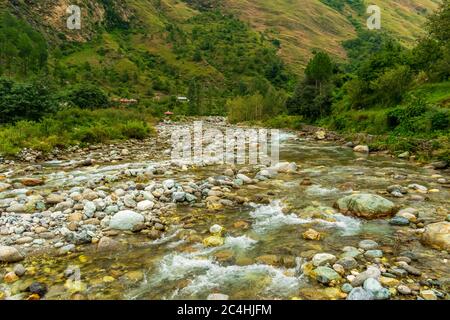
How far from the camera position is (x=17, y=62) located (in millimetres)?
62062

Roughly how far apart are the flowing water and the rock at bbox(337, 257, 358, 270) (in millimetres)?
581

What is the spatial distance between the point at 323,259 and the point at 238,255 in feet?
5.76

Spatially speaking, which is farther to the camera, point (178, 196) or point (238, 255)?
point (178, 196)

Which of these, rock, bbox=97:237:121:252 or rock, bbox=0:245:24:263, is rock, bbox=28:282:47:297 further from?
rock, bbox=97:237:121:252

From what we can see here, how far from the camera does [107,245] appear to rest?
25.5ft

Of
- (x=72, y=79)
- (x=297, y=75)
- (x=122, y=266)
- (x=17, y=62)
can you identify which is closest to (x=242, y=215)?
(x=122, y=266)

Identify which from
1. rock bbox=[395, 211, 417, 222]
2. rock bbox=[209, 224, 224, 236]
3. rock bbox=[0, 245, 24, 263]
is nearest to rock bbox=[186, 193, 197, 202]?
rock bbox=[209, 224, 224, 236]

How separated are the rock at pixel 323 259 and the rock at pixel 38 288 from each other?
489 cm

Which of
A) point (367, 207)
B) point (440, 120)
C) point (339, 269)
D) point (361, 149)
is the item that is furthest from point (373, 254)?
point (440, 120)

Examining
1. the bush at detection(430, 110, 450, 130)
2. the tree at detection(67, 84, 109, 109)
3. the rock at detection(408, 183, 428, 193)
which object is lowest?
the rock at detection(408, 183, 428, 193)

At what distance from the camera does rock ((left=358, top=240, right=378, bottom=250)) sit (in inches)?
292

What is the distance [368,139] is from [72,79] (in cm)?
6907

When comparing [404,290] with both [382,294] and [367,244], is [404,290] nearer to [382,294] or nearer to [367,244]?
[382,294]

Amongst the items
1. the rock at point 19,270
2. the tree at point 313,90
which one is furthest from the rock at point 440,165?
the tree at point 313,90
